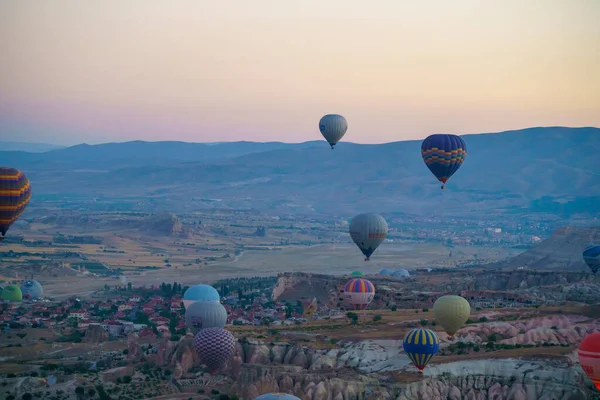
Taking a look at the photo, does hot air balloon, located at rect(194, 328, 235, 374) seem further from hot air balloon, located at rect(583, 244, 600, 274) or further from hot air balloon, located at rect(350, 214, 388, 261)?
hot air balloon, located at rect(583, 244, 600, 274)

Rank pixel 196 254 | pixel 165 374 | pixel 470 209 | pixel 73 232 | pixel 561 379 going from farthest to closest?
pixel 470 209 < pixel 73 232 < pixel 196 254 < pixel 165 374 < pixel 561 379

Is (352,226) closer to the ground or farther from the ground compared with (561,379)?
farther from the ground

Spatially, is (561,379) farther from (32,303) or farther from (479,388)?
(32,303)

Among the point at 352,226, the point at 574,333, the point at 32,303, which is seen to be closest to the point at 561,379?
the point at 574,333

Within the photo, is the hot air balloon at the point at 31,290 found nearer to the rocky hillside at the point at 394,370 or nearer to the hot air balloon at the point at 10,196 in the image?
the hot air balloon at the point at 10,196

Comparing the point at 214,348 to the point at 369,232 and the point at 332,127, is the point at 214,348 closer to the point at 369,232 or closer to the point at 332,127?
the point at 369,232

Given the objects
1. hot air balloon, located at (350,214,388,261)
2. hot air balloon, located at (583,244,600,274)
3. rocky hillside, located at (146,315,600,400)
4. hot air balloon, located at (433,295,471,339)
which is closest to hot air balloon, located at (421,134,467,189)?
hot air balloon, located at (350,214,388,261)
